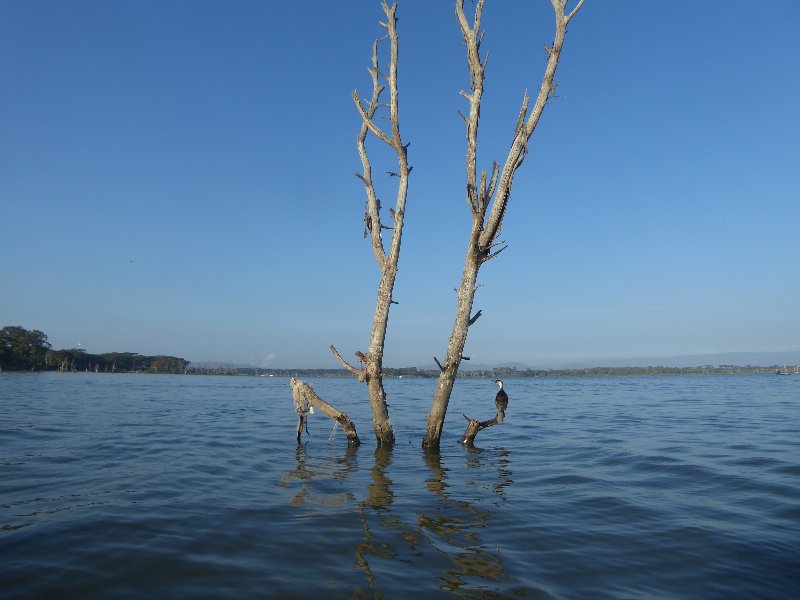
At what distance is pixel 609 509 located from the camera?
25.8 ft

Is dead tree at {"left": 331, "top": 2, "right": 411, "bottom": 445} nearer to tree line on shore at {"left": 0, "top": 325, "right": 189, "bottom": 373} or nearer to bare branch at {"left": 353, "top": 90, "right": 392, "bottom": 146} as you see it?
bare branch at {"left": 353, "top": 90, "right": 392, "bottom": 146}

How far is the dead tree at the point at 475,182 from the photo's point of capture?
11.6 m

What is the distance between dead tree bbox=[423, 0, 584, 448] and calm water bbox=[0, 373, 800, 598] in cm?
273

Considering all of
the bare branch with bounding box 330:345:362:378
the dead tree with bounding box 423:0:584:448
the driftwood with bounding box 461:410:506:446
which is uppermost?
the dead tree with bounding box 423:0:584:448

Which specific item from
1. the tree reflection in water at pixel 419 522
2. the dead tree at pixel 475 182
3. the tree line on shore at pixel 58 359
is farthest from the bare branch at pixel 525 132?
the tree line on shore at pixel 58 359

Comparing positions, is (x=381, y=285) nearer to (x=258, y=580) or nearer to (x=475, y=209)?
(x=475, y=209)

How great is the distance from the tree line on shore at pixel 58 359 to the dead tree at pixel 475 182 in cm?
11437

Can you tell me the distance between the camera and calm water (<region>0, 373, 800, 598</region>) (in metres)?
5.08

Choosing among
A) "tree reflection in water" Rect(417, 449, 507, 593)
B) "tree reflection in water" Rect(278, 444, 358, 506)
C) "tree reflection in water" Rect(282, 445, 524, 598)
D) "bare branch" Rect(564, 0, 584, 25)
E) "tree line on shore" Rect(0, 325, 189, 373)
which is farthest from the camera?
"tree line on shore" Rect(0, 325, 189, 373)

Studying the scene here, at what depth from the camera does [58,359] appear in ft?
384

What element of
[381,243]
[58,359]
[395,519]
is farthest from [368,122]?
[58,359]

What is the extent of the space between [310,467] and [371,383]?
270 cm

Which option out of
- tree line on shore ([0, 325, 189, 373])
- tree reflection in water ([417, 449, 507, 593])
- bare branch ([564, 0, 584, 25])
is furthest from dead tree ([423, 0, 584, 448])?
tree line on shore ([0, 325, 189, 373])

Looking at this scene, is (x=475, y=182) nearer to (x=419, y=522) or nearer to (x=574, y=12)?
(x=574, y=12)
